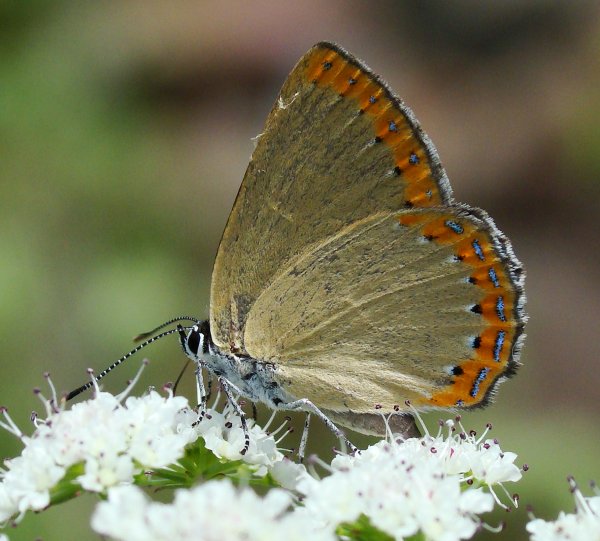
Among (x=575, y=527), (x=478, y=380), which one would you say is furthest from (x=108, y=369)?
(x=575, y=527)

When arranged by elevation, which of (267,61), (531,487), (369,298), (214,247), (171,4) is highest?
(171,4)

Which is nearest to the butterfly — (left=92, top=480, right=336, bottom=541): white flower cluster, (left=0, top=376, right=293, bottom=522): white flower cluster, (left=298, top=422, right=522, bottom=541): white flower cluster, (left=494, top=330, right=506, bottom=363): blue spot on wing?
(left=494, top=330, right=506, bottom=363): blue spot on wing

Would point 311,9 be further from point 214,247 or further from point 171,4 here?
point 214,247

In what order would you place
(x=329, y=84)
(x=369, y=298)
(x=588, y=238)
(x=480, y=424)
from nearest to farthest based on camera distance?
(x=329, y=84) < (x=369, y=298) < (x=480, y=424) < (x=588, y=238)

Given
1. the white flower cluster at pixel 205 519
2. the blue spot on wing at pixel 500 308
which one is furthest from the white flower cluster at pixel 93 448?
the blue spot on wing at pixel 500 308

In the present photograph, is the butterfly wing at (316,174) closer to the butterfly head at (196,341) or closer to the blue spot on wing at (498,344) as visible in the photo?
the butterfly head at (196,341)

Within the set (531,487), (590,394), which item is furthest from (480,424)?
(590,394)

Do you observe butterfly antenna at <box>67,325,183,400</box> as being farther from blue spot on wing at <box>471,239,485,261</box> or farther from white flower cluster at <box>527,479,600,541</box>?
white flower cluster at <box>527,479,600,541</box>
